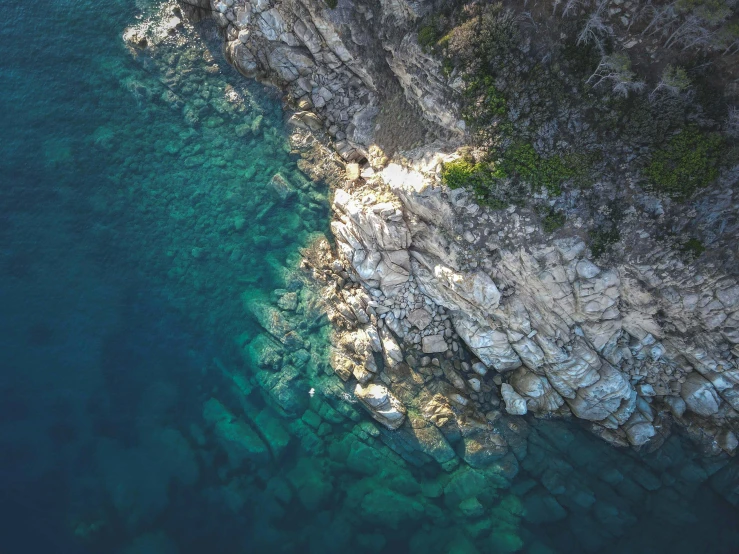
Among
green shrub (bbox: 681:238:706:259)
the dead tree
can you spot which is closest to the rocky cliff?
green shrub (bbox: 681:238:706:259)

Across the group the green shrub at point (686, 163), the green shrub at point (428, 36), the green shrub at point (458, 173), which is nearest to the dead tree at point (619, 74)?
the green shrub at point (686, 163)

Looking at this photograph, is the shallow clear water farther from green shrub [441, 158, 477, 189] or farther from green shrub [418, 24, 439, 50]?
green shrub [418, 24, 439, 50]

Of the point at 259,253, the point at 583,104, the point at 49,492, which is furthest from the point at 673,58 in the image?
the point at 49,492

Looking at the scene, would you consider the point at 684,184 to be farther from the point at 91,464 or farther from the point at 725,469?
the point at 91,464

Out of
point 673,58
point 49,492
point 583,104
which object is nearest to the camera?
point 673,58

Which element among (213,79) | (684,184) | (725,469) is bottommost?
(725,469)

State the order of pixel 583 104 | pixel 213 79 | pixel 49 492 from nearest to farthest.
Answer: pixel 583 104 → pixel 49 492 → pixel 213 79

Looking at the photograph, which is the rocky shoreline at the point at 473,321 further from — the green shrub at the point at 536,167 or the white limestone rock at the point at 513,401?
the green shrub at the point at 536,167
